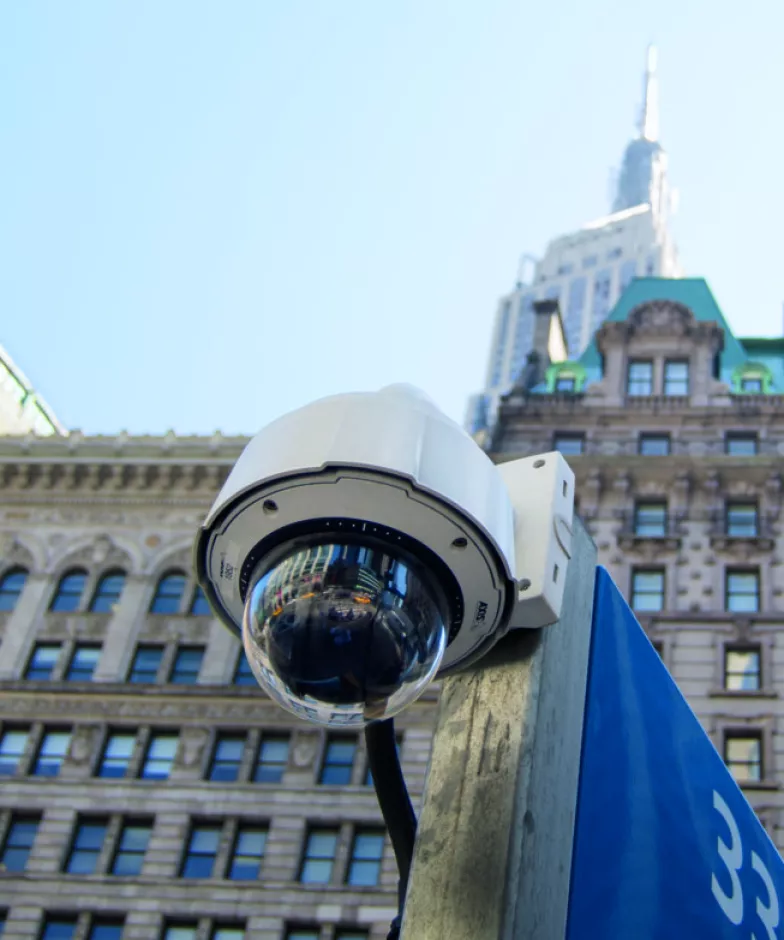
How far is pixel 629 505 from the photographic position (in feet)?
119

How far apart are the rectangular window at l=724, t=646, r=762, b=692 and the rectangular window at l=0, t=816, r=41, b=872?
17074 mm

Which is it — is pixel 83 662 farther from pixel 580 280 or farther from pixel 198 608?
pixel 580 280

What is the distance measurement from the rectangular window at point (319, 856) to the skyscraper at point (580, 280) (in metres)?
93.0

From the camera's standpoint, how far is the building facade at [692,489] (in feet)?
105

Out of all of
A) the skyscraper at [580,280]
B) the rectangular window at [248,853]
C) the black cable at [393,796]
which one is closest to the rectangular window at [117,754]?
the rectangular window at [248,853]

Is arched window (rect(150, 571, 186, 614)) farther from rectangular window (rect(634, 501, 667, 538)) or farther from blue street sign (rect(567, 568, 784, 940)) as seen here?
blue street sign (rect(567, 568, 784, 940))

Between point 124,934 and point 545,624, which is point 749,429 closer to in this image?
point 124,934

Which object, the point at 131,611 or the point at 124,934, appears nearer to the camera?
the point at 124,934

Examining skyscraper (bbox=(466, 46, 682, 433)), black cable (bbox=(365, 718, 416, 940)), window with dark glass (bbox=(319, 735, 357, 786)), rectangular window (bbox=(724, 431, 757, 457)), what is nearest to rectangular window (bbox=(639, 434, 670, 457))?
rectangular window (bbox=(724, 431, 757, 457))

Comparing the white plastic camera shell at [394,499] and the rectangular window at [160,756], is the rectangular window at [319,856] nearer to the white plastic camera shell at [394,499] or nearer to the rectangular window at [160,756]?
the rectangular window at [160,756]

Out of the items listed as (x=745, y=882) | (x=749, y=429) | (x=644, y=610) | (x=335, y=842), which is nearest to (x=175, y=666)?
(x=335, y=842)

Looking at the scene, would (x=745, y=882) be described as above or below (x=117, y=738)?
below

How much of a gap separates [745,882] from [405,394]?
1579 mm

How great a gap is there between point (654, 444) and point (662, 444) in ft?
0.74
